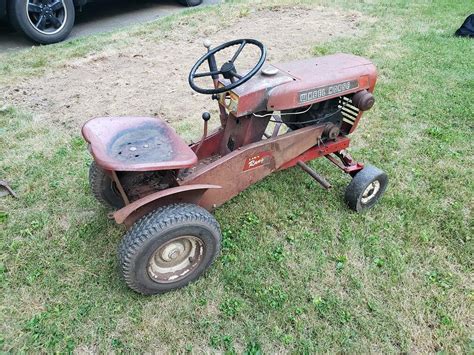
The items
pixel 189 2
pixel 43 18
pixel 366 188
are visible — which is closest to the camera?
pixel 366 188

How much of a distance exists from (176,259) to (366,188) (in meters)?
1.45

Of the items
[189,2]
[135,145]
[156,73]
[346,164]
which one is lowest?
[189,2]

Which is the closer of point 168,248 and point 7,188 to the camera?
point 168,248

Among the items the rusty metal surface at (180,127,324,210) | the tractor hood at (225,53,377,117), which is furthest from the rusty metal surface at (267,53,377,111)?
the rusty metal surface at (180,127,324,210)

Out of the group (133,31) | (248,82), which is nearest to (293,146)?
(248,82)

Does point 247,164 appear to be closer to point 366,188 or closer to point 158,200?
point 158,200

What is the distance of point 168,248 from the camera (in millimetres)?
2328

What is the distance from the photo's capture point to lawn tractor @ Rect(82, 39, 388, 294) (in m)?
2.21

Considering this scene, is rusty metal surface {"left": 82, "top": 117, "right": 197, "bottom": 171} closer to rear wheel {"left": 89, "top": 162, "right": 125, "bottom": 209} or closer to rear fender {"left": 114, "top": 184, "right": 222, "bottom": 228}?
rear fender {"left": 114, "top": 184, "right": 222, "bottom": 228}

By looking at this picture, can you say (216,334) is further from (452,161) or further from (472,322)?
(452,161)

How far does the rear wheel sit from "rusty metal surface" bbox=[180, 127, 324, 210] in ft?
2.01

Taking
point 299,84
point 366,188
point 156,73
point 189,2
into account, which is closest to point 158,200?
point 299,84

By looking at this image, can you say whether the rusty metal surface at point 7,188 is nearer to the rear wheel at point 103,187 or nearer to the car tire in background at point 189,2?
the rear wheel at point 103,187

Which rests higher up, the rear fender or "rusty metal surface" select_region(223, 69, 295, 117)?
"rusty metal surface" select_region(223, 69, 295, 117)
